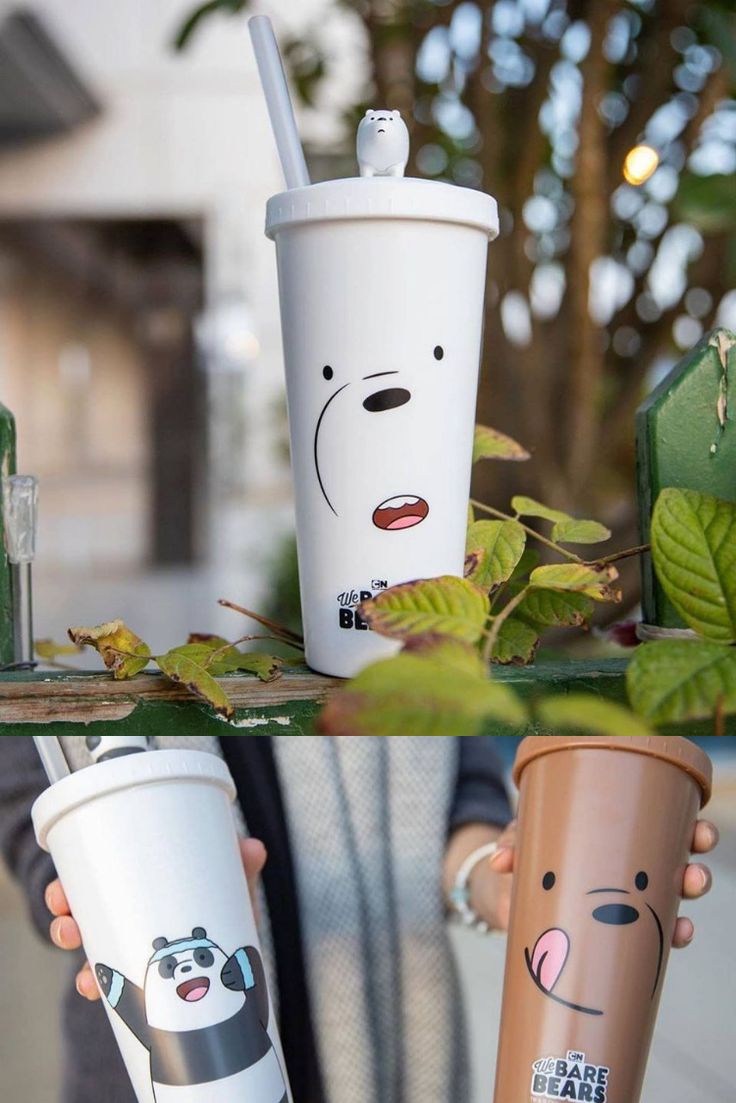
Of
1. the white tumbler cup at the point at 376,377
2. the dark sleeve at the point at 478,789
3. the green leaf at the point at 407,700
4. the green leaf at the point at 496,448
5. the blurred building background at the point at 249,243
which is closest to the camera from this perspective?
the green leaf at the point at 407,700

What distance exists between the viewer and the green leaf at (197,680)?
0.38 m

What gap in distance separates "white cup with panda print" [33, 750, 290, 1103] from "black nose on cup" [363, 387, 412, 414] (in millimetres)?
146

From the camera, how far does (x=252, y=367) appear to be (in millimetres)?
4559

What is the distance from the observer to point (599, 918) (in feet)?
1.20

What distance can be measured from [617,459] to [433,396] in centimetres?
141

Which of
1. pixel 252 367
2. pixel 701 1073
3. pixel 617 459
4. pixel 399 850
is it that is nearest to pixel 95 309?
pixel 252 367

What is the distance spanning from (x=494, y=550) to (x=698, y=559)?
10 cm

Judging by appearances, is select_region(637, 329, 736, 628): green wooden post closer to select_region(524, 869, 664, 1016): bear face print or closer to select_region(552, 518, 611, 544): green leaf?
select_region(552, 518, 611, 544): green leaf

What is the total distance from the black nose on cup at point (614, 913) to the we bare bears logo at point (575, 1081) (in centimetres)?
4

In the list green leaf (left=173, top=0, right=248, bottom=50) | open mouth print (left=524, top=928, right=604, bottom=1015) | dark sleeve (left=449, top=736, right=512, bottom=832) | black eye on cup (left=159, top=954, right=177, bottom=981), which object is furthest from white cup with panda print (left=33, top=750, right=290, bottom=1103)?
green leaf (left=173, top=0, right=248, bottom=50)

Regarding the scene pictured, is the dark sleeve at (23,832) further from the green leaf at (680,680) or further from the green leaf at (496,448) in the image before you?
the green leaf at (680,680)

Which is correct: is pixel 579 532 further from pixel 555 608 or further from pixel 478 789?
pixel 478 789

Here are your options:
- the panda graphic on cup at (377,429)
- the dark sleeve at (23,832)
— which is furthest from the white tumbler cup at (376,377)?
the dark sleeve at (23,832)

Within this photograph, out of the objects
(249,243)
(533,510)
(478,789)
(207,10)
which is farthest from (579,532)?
(249,243)
